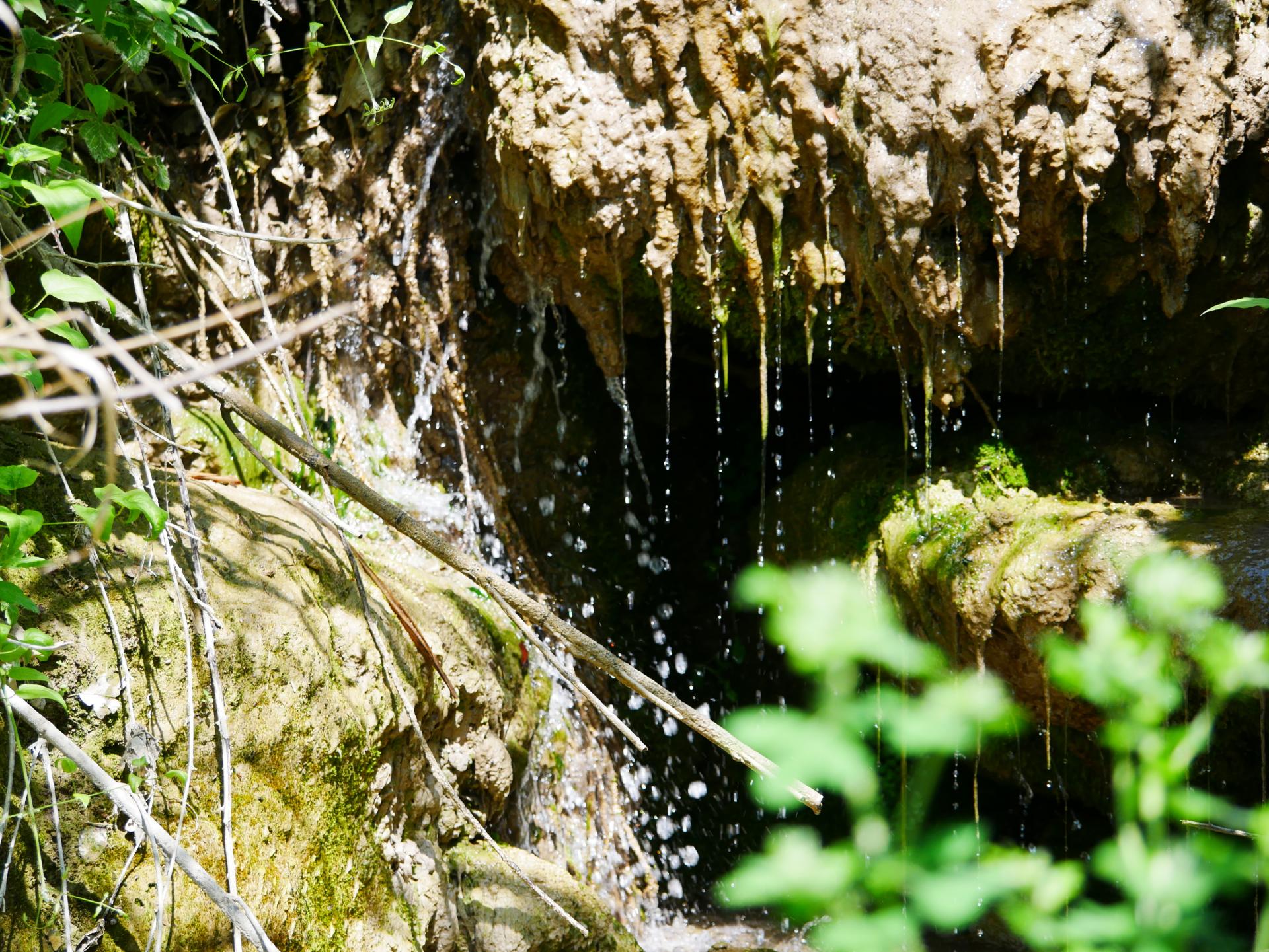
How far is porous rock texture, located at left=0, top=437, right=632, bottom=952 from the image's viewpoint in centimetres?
196

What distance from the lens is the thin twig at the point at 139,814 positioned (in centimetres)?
161

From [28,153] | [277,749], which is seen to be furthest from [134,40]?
[277,749]

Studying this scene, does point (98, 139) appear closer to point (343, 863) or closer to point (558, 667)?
point (558, 667)

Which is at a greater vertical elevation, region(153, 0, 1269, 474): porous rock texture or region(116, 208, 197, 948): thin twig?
region(153, 0, 1269, 474): porous rock texture

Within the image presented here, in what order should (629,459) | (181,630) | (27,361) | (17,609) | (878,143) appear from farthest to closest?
(629,459) < (878,143) < (181,630) < (17,609) < (27,361)

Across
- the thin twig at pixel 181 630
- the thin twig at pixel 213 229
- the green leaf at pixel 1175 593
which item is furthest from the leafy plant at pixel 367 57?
the green leaf at pixel 1175 593

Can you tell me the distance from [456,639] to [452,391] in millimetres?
1461

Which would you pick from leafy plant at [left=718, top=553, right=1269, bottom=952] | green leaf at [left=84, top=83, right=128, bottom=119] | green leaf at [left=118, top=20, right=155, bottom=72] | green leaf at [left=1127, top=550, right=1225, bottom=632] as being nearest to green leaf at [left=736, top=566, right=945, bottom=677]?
leafy plant at [left=718, top=553, right=1269, bottom=952]

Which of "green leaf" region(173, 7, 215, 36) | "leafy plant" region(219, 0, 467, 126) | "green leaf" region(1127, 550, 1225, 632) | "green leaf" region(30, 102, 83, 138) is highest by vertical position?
"leafy plant" region(219, 0, 467, 126)

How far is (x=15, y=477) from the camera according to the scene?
73.0 inches

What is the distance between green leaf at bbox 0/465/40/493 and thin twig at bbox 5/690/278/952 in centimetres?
41

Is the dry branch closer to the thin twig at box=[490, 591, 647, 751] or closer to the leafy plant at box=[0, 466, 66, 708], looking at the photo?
the thin twig at box=[490, 591, 647, 751]

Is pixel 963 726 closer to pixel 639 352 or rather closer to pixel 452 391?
pixel 452 391

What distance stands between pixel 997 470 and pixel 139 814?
3423 millimetres
